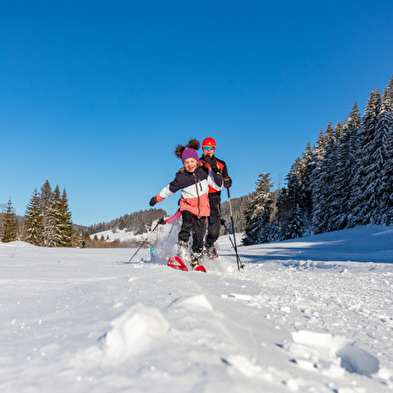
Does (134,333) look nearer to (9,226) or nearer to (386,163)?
(386,163)

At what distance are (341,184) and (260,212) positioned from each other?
10.1 m

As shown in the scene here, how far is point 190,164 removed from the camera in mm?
4742

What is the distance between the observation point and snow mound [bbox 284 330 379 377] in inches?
43.6

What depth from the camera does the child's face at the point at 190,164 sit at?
186 inches

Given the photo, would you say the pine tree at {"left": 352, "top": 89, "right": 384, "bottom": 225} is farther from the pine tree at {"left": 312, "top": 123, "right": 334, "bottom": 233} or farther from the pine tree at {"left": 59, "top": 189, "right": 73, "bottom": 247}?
the pine tree at {"left": 59, "top": 189, "right": 73, "bottom": 247}

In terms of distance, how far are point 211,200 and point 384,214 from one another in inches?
787

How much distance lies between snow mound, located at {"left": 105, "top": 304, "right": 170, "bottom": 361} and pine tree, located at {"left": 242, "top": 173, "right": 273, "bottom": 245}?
115 feet

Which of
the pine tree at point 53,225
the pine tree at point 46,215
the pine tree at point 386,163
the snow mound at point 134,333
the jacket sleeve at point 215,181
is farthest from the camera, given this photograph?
the pine tree at point 46,215

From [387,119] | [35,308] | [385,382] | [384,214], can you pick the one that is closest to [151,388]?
[385,382]

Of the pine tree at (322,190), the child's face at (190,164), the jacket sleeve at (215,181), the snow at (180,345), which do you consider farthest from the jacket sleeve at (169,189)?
the pine tree at (322,190)

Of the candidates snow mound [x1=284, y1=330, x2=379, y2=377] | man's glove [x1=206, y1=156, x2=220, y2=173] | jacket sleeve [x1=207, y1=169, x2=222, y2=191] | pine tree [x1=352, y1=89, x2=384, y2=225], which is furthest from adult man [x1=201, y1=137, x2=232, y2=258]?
pine tree [x1=352, y1=89, x2=384, y2=225]

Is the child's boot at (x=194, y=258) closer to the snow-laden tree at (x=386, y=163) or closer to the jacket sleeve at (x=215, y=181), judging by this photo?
the jacket sleeve at (x=215, y=181)

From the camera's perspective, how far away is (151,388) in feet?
2.70

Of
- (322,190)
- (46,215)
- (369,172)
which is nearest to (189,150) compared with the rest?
(369,172)
